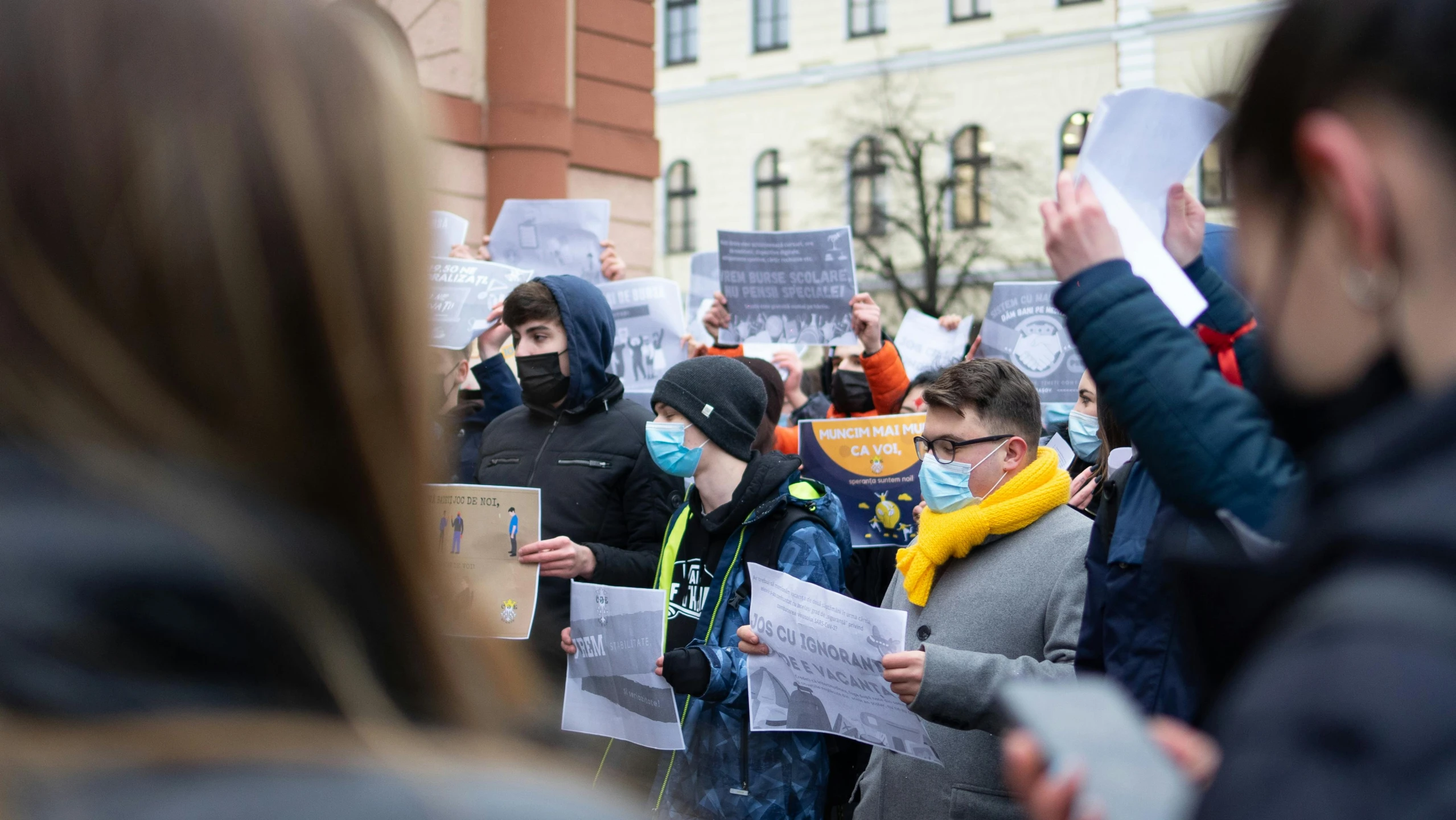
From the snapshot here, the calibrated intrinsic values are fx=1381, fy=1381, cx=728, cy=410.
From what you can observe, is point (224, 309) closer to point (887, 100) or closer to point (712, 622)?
point (712, 622)

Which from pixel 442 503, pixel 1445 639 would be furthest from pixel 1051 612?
pixel 1445 639

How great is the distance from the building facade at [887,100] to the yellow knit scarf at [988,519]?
29741 mm

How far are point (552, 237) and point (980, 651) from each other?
428 cm

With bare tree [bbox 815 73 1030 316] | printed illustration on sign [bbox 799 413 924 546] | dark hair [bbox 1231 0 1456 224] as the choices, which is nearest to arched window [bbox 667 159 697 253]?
bare tree [bbox 815 73 1030 316]

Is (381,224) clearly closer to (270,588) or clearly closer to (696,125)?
(270,588)

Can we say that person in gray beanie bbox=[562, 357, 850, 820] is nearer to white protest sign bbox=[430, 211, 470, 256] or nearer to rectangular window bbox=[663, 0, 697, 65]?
white protest sign bbox=[430, 211, 470, 256]

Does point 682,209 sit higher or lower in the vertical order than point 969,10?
lower

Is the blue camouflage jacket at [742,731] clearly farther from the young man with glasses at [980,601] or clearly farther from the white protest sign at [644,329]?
the white protest sign at [644,329]

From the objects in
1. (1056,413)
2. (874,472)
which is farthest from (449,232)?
(1056,413)

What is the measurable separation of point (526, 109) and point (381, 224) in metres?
10.6

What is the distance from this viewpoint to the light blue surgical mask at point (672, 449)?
4.91 meters

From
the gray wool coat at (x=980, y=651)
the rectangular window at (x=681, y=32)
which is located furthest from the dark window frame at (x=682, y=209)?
the gray wool coat at (x=980, y=651)

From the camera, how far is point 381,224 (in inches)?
36.8

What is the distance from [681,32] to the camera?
42.2m
